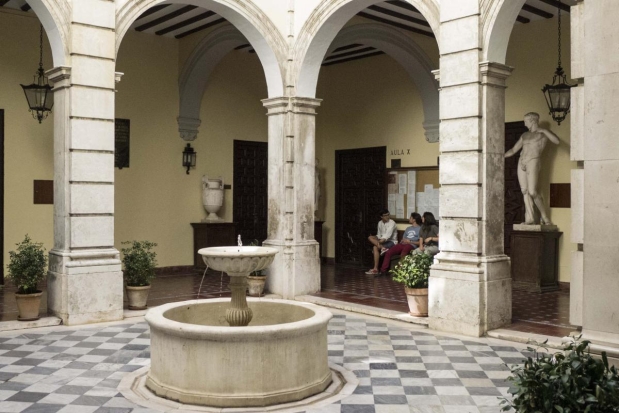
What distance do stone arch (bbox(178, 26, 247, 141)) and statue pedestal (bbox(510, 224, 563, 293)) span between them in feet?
20.6

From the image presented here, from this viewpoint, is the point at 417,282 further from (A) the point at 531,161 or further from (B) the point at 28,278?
(B) the point at 28,278

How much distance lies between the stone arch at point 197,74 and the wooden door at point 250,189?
1244 mm

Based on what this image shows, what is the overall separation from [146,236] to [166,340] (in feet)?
25.6

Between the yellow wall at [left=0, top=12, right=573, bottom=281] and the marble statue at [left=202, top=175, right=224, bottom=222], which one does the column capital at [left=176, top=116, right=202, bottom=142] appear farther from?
the marble statue at [left=202, top=175, right=224, bottom=222]

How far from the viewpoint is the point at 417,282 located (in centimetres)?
814

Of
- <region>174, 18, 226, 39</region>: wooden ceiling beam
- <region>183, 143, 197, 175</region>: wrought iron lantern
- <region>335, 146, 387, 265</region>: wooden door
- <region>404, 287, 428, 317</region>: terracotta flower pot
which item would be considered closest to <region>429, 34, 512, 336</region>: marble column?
<region>404, 287, 428, 317</region>: terracotta flower pot

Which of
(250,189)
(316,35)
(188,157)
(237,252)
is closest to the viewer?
(237,252)

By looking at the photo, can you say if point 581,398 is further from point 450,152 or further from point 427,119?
point 427,119

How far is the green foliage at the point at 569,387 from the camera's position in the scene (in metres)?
3.02

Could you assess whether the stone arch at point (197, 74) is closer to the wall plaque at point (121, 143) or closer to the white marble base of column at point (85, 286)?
the wall plaque at point (121, 143)

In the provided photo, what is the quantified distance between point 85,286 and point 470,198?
477 cm

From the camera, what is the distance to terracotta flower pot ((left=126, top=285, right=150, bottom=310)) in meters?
8.70

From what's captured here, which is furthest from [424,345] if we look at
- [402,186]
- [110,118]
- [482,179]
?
[402,186]

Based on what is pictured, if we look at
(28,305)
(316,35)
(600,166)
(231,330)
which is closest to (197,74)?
(316,35)
